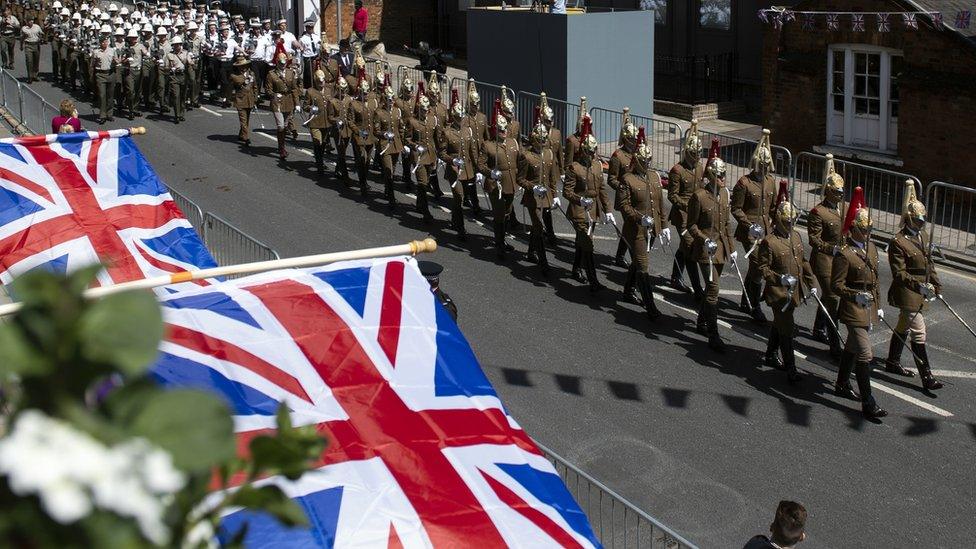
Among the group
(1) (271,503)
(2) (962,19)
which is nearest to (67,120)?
(2) (962,19)

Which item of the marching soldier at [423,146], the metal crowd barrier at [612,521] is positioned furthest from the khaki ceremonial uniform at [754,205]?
the marching soldier at [423,146]

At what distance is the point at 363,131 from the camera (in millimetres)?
17344

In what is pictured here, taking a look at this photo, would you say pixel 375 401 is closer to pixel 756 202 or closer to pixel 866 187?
pixel 756 202

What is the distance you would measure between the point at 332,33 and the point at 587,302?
20.9m

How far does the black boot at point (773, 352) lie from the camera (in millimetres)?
11047

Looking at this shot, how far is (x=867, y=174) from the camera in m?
17.6

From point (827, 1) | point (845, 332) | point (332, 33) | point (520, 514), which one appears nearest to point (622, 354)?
point (845, 332)

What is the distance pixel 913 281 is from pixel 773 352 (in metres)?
1.37

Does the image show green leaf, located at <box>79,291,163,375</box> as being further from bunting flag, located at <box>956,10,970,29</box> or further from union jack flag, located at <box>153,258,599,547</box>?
bunting flag, located at <box>956,10,970,29</box>

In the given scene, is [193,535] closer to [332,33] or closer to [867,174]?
[867,174]

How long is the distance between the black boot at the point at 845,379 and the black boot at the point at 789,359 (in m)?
0.37

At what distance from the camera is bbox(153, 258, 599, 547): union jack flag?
196 inches

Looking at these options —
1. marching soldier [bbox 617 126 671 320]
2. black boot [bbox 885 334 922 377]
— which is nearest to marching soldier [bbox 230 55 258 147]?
marching soldier [bbox 617 126 671 320]

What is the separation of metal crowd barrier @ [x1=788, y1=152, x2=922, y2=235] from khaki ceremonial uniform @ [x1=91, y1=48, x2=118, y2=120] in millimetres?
13094
